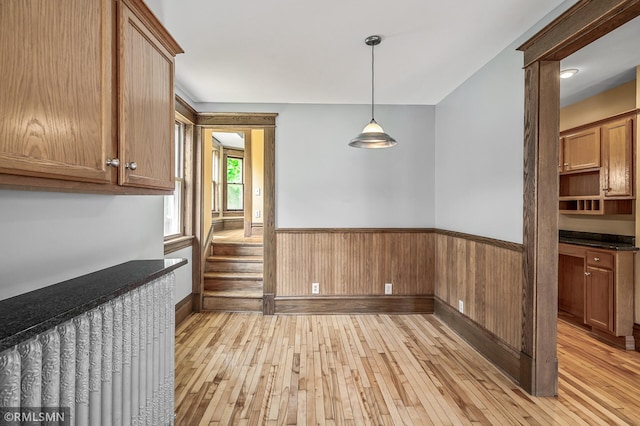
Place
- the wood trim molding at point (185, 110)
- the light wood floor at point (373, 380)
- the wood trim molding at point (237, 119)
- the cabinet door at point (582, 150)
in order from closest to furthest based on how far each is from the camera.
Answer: the light wood floor at point (373, 380), the wood trim molding at point (185, 110), the cabinet door at point (582, 150), the wood trim molding at point (237, 119)

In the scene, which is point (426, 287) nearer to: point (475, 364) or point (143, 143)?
point (475, 364)

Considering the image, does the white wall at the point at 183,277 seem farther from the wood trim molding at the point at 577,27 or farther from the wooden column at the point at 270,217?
the wood trim molding at the point at 577,27

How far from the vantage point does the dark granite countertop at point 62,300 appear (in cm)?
84

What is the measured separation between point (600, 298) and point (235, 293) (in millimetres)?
4062

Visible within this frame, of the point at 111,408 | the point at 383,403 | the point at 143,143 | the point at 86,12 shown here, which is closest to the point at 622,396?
the point at 383,403

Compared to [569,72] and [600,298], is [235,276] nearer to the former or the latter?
[600,298]

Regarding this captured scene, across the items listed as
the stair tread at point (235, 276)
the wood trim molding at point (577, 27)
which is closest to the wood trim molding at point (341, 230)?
the stair tread at point (235, 276)

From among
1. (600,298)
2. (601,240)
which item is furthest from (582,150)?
(600,298)

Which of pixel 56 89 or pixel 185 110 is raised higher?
pixel 185 110

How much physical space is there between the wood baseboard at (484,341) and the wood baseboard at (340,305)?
1.57ft

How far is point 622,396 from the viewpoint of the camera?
7.60 ft

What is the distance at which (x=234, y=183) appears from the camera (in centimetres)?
790

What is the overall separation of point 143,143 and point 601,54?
144 inches

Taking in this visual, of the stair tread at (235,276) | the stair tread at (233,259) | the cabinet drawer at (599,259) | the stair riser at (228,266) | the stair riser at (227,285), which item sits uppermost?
the cabinet drawer at (599,259)
